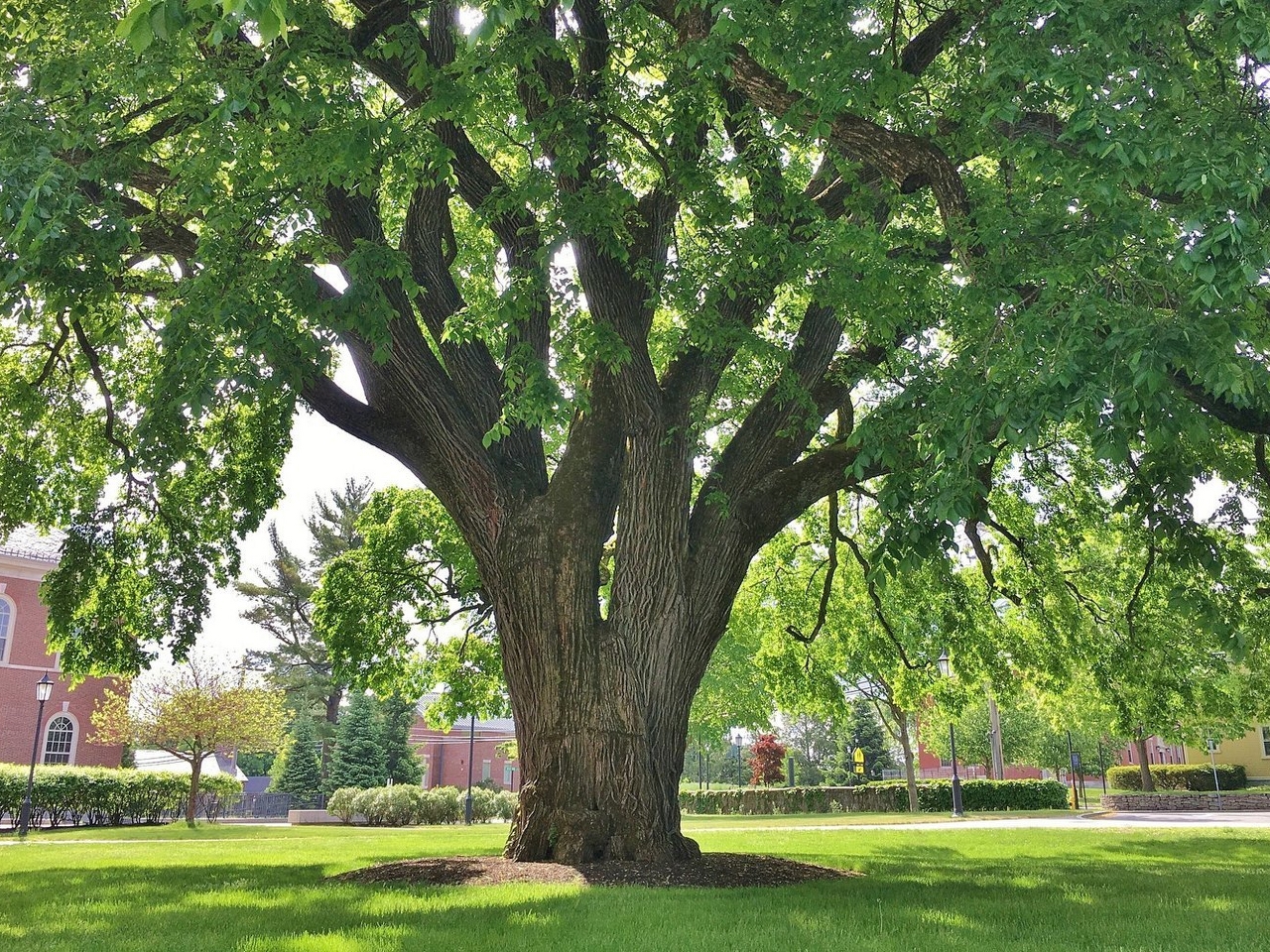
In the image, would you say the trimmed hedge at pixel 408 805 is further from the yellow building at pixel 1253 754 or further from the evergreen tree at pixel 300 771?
the yellow building at pixel 1253 754

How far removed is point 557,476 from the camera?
32.4 ft

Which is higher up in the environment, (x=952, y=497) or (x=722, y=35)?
(x=722, y=35)

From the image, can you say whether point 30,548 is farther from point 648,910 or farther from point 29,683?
point 648,910

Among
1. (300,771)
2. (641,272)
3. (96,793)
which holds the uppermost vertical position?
(641,272)

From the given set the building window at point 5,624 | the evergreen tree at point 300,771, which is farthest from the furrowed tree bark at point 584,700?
the evergreen tree at point 300,771

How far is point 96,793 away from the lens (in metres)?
28.3

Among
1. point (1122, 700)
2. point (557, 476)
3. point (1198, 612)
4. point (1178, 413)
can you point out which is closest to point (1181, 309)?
point (1178, 413)

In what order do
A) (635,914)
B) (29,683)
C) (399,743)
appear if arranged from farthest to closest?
(399,743)
(29,683)
(635,914)

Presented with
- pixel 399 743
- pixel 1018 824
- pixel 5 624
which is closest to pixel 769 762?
pixel 399 743

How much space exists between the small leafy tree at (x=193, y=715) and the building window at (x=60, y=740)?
2.89 metres

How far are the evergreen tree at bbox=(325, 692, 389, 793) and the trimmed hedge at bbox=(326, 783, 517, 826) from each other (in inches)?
344

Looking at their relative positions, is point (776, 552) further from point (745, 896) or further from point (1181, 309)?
point (1181, 309)

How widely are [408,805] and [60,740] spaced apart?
15.7m

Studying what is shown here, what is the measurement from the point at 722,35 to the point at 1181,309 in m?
3.61
